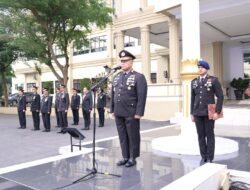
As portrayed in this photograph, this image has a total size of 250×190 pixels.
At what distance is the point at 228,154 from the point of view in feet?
20.1

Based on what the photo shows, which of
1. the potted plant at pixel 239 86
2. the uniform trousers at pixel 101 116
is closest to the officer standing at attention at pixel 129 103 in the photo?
the uniform trousers at pixel 101 116

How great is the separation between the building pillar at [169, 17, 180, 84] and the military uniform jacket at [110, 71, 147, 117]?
929 centimetres

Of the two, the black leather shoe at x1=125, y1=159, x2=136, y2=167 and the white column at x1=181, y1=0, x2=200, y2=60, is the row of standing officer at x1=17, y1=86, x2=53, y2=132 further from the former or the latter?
the black leather shoe at x1=125, y1=159, x2=136, y2=167

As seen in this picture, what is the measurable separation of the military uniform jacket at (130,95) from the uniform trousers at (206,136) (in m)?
1.03

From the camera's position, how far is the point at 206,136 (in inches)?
211

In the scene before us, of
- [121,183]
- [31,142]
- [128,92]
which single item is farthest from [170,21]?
[121,183]

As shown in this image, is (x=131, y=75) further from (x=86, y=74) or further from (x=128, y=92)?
(x=86, y=74)

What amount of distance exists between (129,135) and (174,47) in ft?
31.8

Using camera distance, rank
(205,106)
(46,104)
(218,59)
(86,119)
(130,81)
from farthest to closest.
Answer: (218,59)
(86,119)
(46,104)
(205,106)
(130,81)

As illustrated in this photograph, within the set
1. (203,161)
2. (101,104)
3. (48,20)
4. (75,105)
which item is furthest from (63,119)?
(203,161)

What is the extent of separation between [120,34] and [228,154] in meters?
10.9

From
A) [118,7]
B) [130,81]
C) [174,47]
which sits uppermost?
[118,7]

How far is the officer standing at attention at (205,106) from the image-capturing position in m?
5.25

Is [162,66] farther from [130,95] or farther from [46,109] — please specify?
[130,95]
